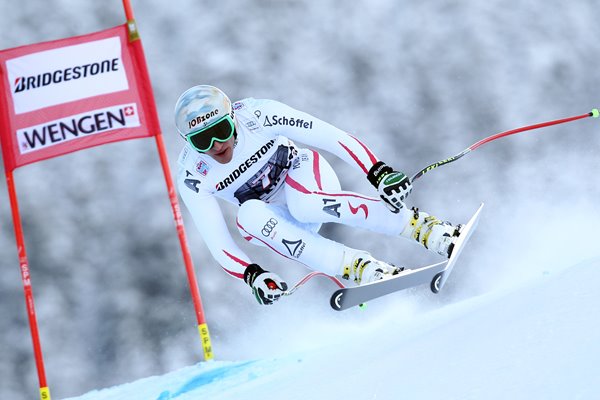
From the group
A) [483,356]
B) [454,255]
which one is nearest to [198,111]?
[454,255]

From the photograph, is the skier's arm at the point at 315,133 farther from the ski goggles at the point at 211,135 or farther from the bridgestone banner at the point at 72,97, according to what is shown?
the bridgestone banner at the point at 72,97

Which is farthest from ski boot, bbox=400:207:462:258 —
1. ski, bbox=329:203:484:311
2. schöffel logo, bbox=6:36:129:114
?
schöffel logo, bbox=6:36:129:114

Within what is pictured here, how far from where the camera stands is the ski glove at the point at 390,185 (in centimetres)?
520

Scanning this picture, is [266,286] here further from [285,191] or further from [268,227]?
[285,191]

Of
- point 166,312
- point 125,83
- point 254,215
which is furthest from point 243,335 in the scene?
point 166,312

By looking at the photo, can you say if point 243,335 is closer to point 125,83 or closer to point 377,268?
point 125,83

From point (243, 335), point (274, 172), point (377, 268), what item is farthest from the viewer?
point (243, 335)

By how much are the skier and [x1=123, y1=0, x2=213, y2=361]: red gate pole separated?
57.5 inches

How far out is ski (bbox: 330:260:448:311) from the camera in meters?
4.90

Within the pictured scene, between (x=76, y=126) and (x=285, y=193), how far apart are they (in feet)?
8.86

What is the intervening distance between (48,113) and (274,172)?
2.87 metres

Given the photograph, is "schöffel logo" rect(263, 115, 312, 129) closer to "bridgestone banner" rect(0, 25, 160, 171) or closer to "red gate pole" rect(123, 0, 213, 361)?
"red gate pole" rect(123, 0, 213, 361)

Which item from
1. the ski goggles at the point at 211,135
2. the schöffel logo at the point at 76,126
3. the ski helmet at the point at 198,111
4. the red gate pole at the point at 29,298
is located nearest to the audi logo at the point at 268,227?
the ski goggles at the point at 211,135

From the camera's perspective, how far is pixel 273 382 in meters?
4.98
